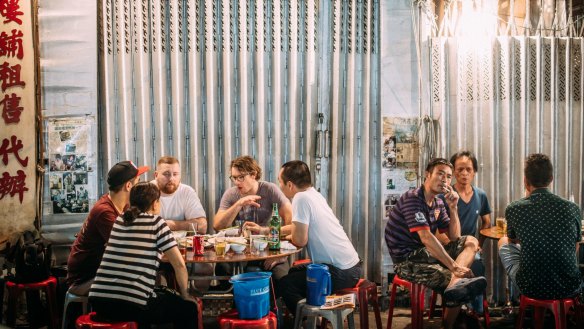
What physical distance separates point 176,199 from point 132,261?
2.21m

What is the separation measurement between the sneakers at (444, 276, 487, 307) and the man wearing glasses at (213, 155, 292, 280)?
2012mm

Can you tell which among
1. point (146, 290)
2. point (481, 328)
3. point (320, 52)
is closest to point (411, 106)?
point (320, 52)

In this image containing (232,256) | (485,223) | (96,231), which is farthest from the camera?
(485,223)

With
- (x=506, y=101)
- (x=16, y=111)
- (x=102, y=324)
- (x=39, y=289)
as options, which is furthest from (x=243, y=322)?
(x=506, y=101)

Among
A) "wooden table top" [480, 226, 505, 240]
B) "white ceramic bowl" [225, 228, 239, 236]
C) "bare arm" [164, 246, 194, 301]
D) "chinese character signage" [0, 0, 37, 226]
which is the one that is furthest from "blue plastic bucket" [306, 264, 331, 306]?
"chinese character signage" [0, 0, 37, 226]

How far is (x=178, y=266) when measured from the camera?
405cm

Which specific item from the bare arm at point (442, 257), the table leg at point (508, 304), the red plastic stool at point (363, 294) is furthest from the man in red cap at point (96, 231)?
the table leg at point (508, 304)

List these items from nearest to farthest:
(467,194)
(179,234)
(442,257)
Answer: (442,257) → (179,234) → (467,194)

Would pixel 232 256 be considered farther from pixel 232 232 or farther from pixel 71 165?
pixel 71 165

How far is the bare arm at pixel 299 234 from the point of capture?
186 inches

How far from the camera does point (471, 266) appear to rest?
5316 millimetres

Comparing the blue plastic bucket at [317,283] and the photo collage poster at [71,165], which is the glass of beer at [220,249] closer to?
the blue plastic bucket at [317,283]

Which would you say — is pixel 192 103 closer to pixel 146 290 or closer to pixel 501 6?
pixel 146 290

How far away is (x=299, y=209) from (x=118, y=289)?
1.64m
